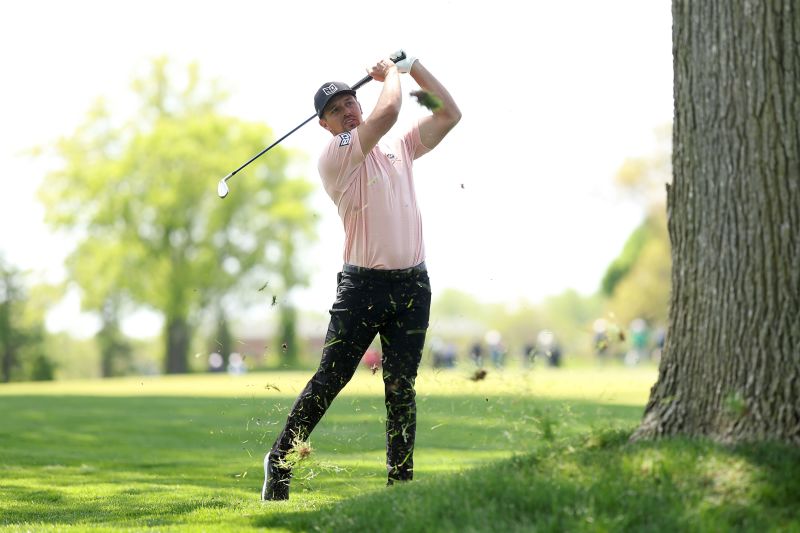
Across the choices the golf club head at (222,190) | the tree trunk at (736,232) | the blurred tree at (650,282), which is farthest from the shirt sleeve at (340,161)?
the blurred tree at (650,282)

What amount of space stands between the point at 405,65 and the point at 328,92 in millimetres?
484

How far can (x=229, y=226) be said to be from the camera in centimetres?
5372

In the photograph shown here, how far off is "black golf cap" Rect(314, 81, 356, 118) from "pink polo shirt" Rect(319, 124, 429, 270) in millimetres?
352

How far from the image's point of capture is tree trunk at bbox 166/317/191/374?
55.1 metres

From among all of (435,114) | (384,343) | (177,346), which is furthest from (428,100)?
(177,346)

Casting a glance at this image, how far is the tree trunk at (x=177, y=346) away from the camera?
55091 mm

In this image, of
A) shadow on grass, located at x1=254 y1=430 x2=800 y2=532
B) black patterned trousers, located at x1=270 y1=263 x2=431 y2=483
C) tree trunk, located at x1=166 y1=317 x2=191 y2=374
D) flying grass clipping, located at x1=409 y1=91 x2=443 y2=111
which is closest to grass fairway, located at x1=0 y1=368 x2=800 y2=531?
shadow on grass, located at x1=254 y1=430 x2=800 y2=532

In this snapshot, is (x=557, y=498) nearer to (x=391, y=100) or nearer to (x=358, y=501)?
(x=358, y=501)

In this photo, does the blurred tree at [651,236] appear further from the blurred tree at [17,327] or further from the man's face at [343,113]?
the man's face at [343,113]

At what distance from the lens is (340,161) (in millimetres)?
5973

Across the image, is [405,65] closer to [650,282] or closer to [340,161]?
[340,161]

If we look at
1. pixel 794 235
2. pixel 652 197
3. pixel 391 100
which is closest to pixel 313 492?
pixel 391 100

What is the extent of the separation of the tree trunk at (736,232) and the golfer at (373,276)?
1.66m

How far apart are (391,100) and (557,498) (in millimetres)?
2399
